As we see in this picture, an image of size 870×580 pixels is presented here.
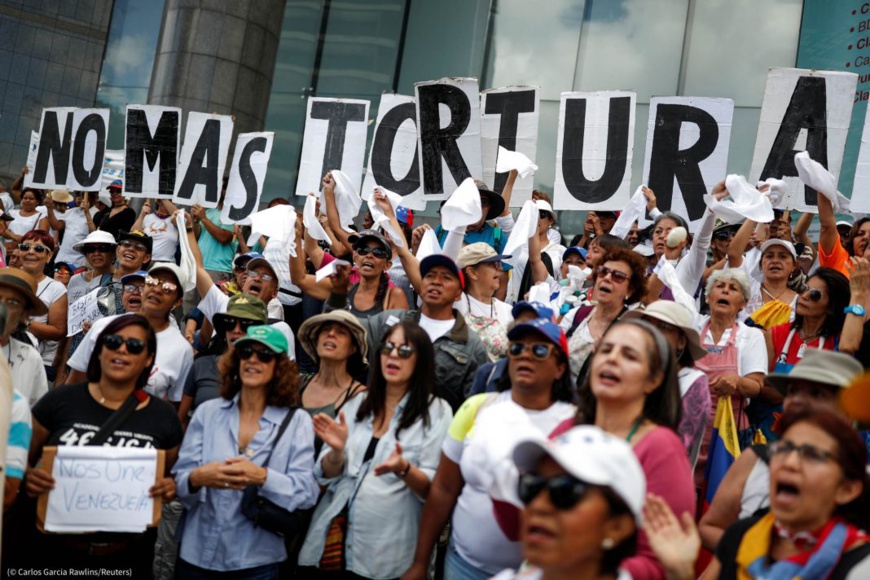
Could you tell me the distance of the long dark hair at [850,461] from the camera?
300 centimetres

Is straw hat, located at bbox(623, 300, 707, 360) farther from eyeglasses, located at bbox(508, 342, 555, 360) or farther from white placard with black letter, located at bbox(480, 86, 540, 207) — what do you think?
white placard with black letter, located at bbox(480, 86, 540, 207)

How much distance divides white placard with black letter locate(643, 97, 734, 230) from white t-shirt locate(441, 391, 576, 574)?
4.37m

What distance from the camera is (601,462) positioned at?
105 inches

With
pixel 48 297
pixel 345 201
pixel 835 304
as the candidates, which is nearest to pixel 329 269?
pixel 345 201

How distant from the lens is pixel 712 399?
5.18 m

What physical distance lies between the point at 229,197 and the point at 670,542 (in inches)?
303

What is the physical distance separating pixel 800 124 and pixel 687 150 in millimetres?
896

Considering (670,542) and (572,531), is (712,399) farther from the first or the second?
(572,531)

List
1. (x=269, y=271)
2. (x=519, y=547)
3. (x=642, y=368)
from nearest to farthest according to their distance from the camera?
(x=642, y=368) < (x=519, y=547) < (x=269, y=271)

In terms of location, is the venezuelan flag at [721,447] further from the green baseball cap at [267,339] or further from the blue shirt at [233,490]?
the green baseball cap at [267,339]

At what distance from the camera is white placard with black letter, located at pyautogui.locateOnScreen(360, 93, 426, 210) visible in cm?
901

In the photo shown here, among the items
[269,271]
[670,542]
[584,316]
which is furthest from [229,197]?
[670,542]

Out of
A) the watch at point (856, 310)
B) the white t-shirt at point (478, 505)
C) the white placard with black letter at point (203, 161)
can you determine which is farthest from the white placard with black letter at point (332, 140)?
the white t-shirt at point (478, 505)

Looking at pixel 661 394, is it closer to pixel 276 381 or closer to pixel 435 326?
pixel 276 381
